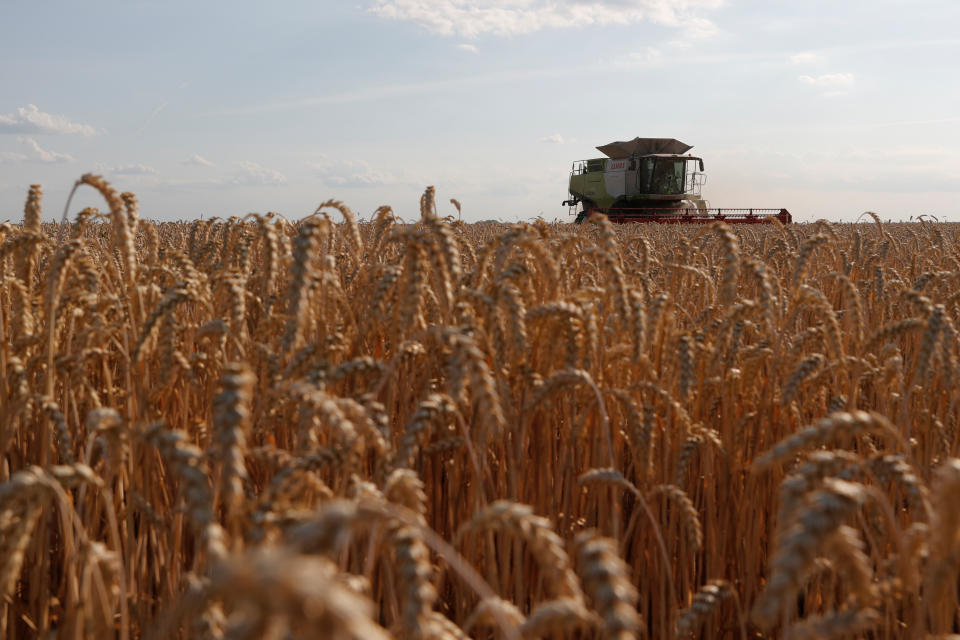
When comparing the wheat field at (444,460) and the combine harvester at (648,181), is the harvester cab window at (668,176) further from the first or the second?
the wheat field at (444,460)

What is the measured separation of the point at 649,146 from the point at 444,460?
23392 millimetres

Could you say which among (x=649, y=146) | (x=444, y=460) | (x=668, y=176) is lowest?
(x=444, y=460)

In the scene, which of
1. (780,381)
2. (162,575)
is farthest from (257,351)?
(780,381)

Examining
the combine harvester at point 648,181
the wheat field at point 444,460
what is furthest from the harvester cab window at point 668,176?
the wheat field at point 444,460

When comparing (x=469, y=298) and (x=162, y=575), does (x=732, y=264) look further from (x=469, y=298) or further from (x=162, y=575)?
(x=162, y=575)

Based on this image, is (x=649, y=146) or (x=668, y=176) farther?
(x=649, y=146)

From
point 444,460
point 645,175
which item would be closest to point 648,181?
point 645,175

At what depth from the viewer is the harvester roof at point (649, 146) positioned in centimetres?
2403

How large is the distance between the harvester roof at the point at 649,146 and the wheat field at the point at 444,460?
73.7 feet

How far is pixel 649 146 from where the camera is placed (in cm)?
2403

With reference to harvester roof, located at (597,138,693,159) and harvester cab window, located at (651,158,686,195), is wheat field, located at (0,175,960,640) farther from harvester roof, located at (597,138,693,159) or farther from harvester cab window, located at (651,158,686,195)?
harvester roof, located at (597,138,693,159)

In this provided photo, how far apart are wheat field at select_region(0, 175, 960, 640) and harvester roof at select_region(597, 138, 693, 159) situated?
73.7 feet

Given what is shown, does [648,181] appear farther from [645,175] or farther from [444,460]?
[444,460]

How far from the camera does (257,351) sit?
1710mm
